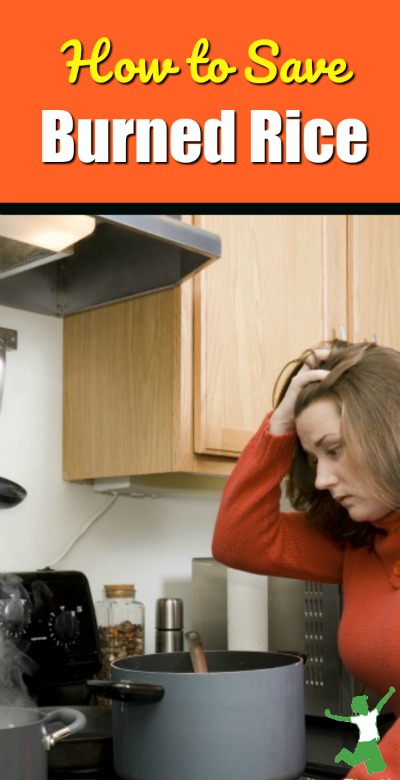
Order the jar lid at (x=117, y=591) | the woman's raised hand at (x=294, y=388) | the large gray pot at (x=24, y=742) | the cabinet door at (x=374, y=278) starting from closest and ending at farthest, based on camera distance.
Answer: the large gray pot at (x=24, y=742) → the woman's raised hand at (x=294, y=388) → the jar lid at (x=117, y=591) → the cabinet door at (x=374, y=278)

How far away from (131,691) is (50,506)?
682 millimetres

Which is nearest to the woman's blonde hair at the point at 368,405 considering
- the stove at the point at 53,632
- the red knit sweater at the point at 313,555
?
the red knit sweater at the point at 313,555

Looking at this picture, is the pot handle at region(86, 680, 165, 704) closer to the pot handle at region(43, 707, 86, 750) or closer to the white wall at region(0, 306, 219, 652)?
the pot handle at region(43, 707, 86, 750)

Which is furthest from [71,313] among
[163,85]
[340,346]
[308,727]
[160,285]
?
[308,727]

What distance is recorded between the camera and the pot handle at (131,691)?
3.16ft

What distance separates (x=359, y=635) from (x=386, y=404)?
1.06ft

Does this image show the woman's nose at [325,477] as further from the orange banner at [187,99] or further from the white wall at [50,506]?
the white wall at [50,506]

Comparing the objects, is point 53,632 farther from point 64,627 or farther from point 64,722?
point 64,722

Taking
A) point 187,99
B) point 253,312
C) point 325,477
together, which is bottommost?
point 325,477

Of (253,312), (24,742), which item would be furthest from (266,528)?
(24,742)

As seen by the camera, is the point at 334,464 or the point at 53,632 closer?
the point at 334,464

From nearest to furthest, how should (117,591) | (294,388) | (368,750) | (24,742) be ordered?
(24,742)
(368,750)
(294,388)
(117,591)

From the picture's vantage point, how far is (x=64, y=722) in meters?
0.96

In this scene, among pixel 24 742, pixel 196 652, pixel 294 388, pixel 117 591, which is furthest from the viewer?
pixel 117 591
